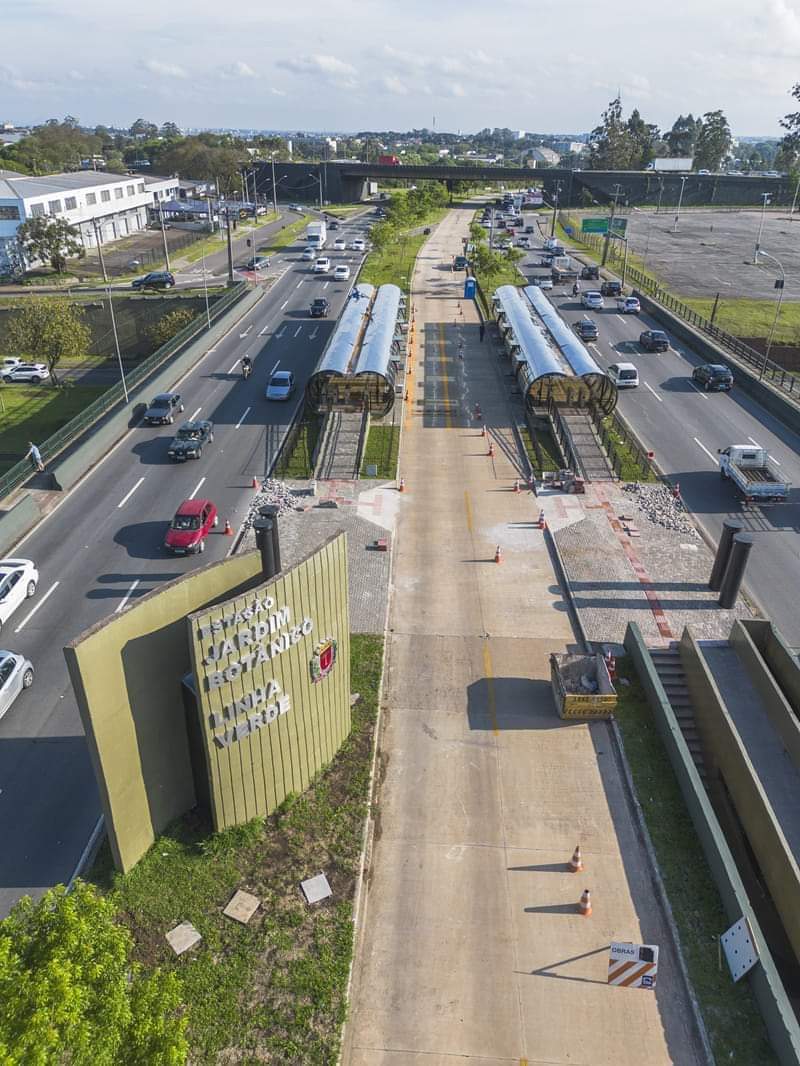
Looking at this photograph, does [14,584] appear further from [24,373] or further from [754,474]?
[24,373]

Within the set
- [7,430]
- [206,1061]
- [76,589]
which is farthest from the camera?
[7,430]

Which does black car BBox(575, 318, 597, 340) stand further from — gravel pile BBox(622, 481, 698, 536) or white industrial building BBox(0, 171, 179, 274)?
white industrial building BBox(0, 171, 179, 274)

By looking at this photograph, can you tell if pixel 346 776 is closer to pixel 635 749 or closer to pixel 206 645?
pixel 206 645

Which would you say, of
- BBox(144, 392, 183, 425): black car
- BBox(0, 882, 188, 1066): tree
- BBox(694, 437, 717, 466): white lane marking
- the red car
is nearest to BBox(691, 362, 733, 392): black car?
BBox(694, 437, 717, 466): white lane marking

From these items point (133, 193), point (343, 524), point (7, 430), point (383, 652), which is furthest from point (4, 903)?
point (133, 193)

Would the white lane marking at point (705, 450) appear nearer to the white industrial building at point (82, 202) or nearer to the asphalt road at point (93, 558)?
the asphalt road at point (93, 558)

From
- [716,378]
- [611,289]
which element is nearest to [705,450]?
[716,378]
